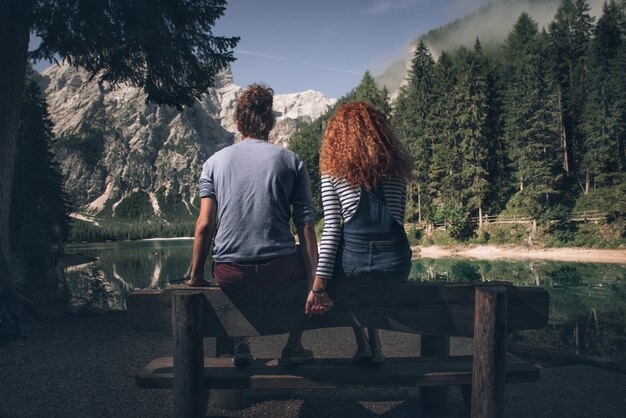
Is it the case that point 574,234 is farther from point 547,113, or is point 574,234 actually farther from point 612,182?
point 547,113

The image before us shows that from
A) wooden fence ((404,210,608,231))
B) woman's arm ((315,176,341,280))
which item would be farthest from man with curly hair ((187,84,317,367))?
wooden fence ((404,210,608,231))

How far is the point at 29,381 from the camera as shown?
5.45m

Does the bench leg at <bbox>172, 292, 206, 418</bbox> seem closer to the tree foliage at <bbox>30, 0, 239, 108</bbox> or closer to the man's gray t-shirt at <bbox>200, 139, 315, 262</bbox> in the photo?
the man's gray t-shirt at <bbox>200, 139, 315, 262</bbox>

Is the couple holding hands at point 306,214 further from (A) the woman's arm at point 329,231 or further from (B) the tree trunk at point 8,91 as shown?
(B) the tree trunk at point 8,91

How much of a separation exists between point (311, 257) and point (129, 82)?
10.3m

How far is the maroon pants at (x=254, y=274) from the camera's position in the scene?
9.58 feet

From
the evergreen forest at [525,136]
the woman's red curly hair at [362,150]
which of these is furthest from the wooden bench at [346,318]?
the evergreen forest at [525,136]

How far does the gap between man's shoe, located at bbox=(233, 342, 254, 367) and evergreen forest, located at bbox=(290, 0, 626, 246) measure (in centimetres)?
3342

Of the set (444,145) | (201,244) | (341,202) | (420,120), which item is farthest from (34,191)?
(420,120)

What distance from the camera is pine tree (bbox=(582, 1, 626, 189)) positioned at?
1505 inches

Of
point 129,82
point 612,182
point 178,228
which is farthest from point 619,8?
point 178,228

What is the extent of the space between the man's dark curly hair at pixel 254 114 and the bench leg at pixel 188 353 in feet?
4.22

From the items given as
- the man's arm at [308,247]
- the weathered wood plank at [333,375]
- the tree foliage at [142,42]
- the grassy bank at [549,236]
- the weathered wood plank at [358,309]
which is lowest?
the grassy bank at [549,236]

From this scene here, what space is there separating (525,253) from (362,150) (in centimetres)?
3590
